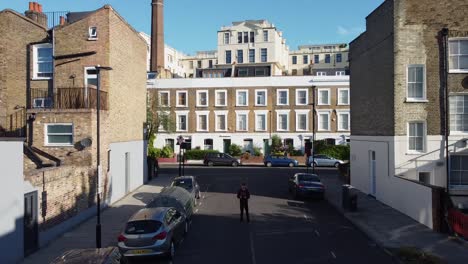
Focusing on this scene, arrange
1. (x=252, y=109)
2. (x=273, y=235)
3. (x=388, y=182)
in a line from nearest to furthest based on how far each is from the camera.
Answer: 1. (x=273, y=235)
2. (x=388, y=182)
3. (x=252, y=109)

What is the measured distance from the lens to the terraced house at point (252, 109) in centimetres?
5816

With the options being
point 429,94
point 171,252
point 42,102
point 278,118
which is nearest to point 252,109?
point 278,118

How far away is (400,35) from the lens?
24.2 metres

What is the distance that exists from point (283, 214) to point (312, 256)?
26.9ft

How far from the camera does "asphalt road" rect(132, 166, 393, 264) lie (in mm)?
15148

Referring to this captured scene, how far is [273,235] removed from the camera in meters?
18.5

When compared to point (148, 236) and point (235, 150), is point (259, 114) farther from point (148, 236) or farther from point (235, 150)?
point (148, 236)

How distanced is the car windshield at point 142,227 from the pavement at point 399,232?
26.4 feet

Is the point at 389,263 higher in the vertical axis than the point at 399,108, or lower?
lower

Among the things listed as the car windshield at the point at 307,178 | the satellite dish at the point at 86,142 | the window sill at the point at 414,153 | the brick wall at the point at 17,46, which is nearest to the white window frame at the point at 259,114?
the car windshield at the point at 307,178

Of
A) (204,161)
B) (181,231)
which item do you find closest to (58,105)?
(181,231)

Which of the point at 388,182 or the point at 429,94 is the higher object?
the point at 429,94

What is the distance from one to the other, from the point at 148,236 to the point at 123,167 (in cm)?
1488

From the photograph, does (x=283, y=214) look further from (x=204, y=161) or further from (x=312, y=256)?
(x=204, y=161)
